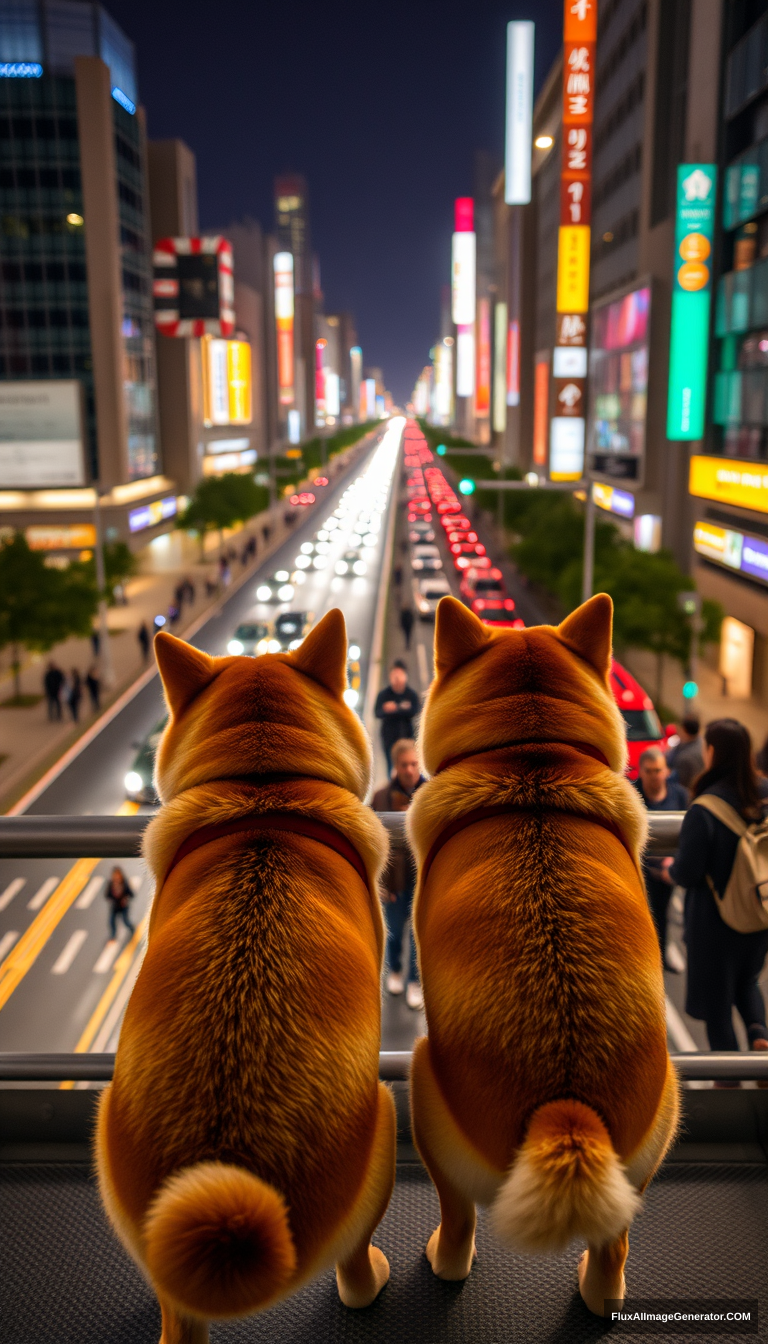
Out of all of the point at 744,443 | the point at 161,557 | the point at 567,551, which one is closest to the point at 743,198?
the point at 744,443

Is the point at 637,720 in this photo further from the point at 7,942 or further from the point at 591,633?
the point at 591,633

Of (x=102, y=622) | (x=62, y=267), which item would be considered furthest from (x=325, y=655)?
(x=62, y=267)

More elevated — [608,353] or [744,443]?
[608,353]

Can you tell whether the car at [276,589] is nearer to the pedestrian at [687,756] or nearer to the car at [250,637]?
the car at [250,637]

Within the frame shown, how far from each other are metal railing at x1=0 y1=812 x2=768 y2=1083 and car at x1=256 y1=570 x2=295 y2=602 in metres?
43.3

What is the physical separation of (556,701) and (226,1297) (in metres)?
1.62

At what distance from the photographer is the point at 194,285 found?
180ft

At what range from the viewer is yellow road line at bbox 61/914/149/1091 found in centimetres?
1153

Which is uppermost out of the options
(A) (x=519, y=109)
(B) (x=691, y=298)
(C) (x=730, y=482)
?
(A) (x=519, y=109)

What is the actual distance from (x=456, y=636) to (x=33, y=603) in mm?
27350

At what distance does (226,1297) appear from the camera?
1.81 metres

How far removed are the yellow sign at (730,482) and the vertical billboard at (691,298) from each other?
61.7 inches

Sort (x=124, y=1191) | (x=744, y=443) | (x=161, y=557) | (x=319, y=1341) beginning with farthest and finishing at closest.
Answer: (x=161, y=557)
(x=744, y=443)
(x=319, y=1341)
(x=124, y=1191)

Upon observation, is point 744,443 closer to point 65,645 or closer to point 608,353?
point 608,353
